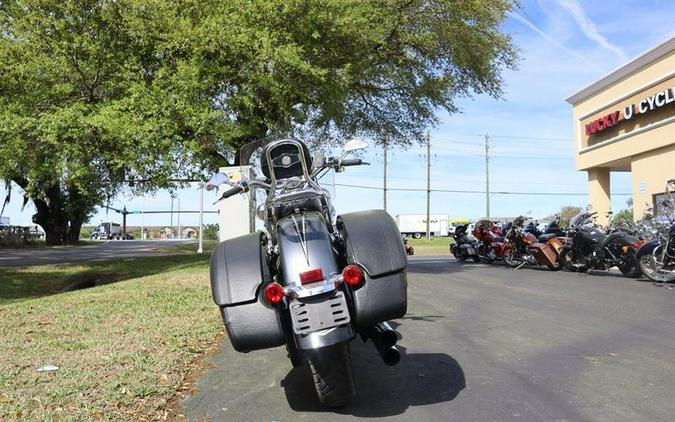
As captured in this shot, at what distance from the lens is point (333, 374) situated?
390 centimetres

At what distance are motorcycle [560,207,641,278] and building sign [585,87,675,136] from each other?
7.38 m

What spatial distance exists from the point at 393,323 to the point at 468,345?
1074 mm

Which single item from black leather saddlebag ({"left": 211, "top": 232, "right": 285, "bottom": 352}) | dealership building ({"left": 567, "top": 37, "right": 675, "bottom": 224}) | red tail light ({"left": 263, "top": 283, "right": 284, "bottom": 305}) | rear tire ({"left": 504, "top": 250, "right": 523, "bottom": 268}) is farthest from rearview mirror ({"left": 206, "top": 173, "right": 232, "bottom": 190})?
dealership building ({"left": 567, "top": 37, "right": 675, "bottom": 224})

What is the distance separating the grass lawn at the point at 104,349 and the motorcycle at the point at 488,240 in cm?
942

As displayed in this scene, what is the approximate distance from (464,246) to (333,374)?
15972 millimetres

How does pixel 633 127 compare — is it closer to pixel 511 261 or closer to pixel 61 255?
pixel 511 261

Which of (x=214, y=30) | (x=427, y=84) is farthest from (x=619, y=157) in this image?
(x=214, y=30)

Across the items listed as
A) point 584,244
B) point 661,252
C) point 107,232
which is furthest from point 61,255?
point 107,232

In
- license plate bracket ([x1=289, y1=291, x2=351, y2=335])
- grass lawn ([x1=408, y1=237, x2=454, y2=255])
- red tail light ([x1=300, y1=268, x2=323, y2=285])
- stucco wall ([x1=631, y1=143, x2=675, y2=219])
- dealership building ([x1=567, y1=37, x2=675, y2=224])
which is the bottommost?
grass lawn ([x1=408, y1=237, x2=454, y2=255])

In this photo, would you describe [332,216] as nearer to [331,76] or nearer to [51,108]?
[331,76]

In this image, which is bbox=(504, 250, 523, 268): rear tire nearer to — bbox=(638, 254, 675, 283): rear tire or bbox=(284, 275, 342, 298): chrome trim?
bbox=(638, 254, 675, 283): rear tire

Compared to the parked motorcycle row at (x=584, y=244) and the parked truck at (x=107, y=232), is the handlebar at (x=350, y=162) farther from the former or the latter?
the parked truck at (x=107, y=232)

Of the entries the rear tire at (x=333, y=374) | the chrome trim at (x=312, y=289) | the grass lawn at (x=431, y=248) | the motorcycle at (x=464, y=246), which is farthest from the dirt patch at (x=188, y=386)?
the grass lawn at (x=431, y=248)

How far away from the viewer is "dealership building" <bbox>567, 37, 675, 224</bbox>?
19.8 meters
